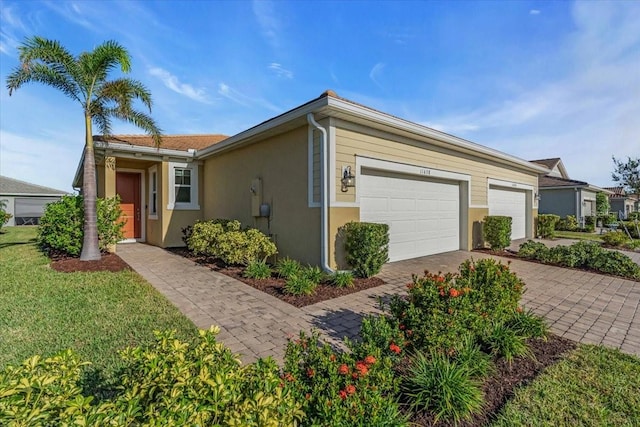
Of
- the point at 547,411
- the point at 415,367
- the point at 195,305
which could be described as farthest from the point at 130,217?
the point at 547,411

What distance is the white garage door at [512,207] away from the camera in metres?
11.4

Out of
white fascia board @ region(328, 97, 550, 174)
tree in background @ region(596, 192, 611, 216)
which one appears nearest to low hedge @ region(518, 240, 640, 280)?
white fascia board @ region(328, 97, 550, 174)

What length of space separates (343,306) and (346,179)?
264 centimetres

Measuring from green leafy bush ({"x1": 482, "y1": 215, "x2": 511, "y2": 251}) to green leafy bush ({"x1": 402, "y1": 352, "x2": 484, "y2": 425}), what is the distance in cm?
828

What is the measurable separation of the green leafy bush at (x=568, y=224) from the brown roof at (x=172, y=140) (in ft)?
70.3

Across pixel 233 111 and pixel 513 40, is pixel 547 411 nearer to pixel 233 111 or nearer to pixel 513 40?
pixel 513 40

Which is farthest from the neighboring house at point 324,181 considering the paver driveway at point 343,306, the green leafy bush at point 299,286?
the paver driveway at point 343,306

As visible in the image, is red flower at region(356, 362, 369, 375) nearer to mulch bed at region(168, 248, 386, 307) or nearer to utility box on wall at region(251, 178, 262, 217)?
mulch bed at region(168, 248, 386, 307)

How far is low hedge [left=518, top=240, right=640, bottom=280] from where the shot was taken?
22.4ft

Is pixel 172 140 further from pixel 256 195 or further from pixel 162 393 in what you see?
pixel 162 393

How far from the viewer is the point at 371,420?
5.96 ft

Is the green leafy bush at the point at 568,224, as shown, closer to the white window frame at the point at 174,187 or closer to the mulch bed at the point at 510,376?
the mulch bed at the point at 510,376

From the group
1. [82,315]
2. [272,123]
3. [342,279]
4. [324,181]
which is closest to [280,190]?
[272,123]

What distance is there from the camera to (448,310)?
2.88 metres
